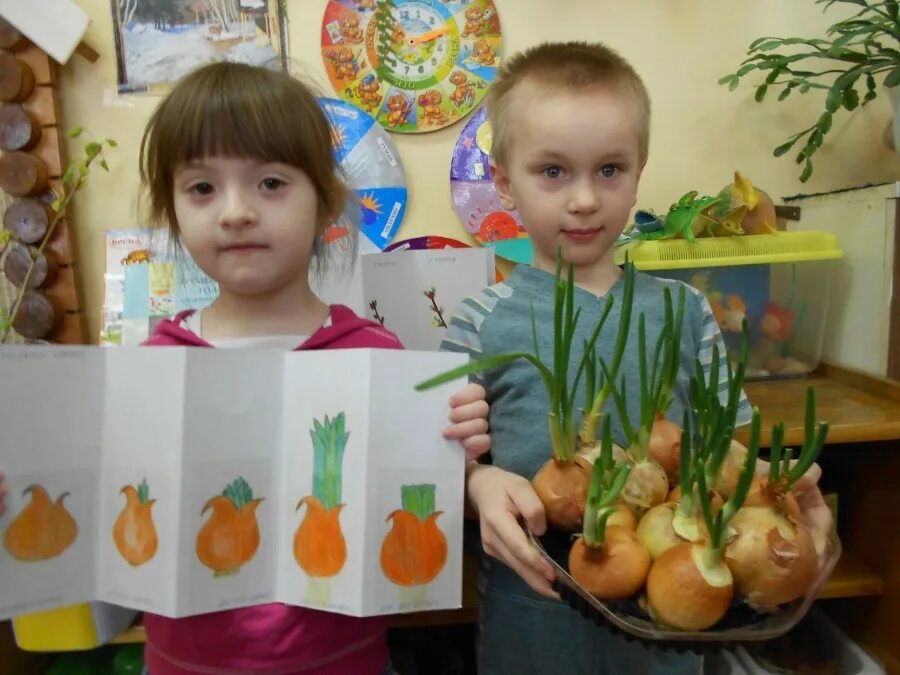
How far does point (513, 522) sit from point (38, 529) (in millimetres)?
445

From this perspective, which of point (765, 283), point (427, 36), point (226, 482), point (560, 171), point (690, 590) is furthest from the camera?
point (427, 36)

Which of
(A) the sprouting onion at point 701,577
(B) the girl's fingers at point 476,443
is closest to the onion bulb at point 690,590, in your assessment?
(A) the sprouting onion at point 701,577

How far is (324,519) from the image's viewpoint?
627 millimetres

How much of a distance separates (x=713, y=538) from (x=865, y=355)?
92 cm

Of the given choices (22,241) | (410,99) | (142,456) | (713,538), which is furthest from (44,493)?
(410,99)

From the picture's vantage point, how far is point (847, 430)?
90cm

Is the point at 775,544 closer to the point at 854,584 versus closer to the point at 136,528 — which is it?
the point at 136,528

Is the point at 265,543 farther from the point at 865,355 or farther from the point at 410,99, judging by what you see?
the point at 865,355

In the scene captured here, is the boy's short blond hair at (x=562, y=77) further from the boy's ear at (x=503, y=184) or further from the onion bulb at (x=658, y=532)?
the onion bulb at (x=658, y=532)

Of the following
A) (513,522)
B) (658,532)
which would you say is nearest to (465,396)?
(513,522)

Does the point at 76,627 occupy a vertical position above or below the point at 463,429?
below

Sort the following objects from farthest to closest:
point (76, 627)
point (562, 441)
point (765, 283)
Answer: point (765, 283)
point (76, 627)
point (562, 441)

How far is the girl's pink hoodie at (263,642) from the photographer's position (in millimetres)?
662

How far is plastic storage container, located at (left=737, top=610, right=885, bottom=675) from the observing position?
1110mm
